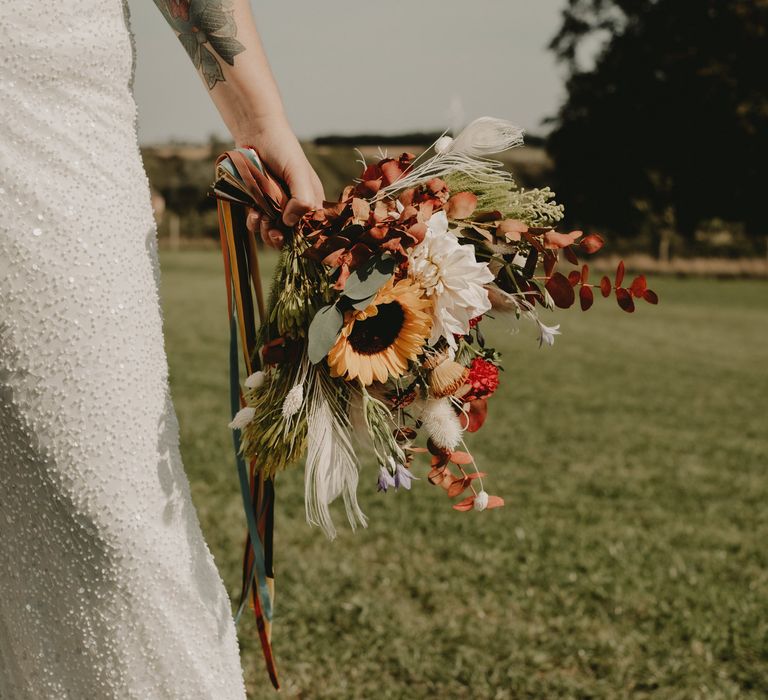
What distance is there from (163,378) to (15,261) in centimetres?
27

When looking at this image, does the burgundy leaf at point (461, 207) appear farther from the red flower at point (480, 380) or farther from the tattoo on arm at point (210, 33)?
the tattoo on arm at point (210, 33)

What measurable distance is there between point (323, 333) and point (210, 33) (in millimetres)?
542

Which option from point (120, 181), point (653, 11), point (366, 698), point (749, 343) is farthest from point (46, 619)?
point (653, 11)

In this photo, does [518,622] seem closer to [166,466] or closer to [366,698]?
[366,698]

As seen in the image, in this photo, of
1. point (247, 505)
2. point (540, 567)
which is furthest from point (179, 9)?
point (540, 567)

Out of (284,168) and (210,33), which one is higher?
(210,33)

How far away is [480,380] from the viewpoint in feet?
5.39

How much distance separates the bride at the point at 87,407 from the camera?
4.19 feet

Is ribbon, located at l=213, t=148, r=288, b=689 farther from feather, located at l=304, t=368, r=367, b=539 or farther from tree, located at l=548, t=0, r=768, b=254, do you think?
tree, located at l=548, t=0, r=768, b=254

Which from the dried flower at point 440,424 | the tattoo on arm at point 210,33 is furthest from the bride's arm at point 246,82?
the dried flower at point 440,424

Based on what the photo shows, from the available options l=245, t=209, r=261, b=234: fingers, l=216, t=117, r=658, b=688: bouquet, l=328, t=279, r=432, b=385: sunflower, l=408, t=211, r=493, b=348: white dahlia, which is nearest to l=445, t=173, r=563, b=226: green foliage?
l=216, t=117, r=658, b=688: bouquet

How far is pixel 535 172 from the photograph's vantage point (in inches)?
1699

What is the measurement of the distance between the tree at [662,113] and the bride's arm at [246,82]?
35623 millimetres

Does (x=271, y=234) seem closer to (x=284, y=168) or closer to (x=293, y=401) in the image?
(x=284, y=168)
